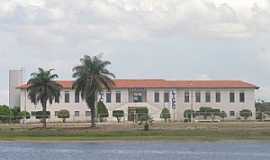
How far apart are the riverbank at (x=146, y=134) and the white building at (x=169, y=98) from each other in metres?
54.5

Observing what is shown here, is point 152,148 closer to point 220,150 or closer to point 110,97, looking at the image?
point 220,150

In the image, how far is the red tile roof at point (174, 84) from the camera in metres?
170

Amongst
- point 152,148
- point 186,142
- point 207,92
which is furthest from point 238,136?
point 207,92

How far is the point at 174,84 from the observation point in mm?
173250

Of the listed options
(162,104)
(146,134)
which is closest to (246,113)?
(162,104)

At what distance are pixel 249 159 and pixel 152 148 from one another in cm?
1704

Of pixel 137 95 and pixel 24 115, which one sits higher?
pixel 137 95

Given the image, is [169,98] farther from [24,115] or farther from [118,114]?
[24,115]

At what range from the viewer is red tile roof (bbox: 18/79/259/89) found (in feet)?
559

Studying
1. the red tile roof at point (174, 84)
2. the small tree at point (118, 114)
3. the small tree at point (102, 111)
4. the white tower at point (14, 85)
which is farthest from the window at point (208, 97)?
the white tower at point (14, 85)

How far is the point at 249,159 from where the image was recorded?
69188 mm

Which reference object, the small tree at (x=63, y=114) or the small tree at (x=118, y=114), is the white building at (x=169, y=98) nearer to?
the small tree at (x=63, y=114)

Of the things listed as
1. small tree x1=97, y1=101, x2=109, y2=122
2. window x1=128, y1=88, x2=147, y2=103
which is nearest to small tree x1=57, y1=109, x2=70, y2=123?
small tree x1=97, y1=101, x2=109, y2=122

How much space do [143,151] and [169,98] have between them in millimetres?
91038
